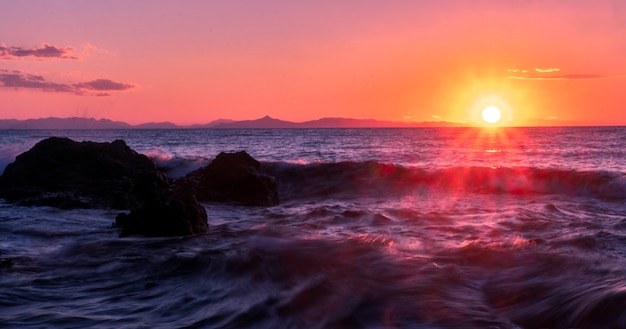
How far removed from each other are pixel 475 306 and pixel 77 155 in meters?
13.3

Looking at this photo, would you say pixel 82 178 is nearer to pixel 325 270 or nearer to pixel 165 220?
pixel 165 220

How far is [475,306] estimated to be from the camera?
6.03 m

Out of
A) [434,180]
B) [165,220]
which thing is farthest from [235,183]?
[434,180]

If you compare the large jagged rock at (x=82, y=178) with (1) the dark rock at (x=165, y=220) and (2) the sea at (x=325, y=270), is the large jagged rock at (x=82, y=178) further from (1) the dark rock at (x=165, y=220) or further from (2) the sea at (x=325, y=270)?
(1) the dark rock at (x=165, y=220)

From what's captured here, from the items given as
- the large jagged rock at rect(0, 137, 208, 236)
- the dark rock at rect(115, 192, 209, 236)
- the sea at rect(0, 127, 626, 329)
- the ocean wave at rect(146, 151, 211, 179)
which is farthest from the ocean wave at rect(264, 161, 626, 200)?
the dark rock at rect(115, 192, 209, 236)

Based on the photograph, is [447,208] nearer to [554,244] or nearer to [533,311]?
[554,244]

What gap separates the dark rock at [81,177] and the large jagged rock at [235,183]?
1.57 meters

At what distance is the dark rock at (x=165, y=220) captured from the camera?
32.5 ft

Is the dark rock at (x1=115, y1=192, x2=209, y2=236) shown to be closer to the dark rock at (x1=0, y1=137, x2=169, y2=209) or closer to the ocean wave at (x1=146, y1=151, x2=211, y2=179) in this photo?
the dark rock at (x1=0, y1=137, x2=169, y2=209)

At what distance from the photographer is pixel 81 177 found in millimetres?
15438

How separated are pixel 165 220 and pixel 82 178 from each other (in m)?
6.50

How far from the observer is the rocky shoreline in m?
14.2

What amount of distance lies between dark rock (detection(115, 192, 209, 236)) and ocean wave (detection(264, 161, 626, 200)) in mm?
9042

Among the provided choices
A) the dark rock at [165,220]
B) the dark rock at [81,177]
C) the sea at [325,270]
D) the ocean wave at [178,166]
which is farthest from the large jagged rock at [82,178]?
the ocean wave at [178,166]
